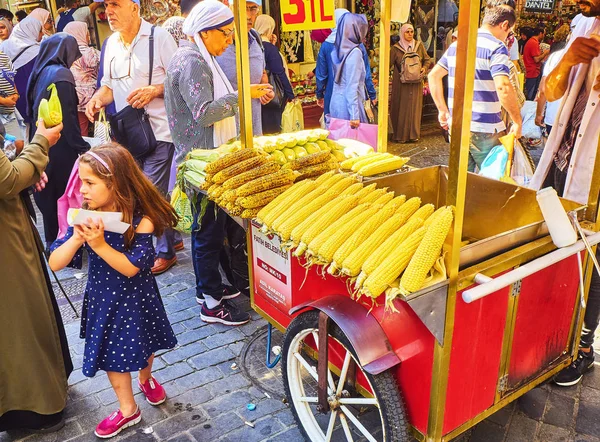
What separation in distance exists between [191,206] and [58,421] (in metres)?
1.71

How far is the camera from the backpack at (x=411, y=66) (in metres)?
9.80

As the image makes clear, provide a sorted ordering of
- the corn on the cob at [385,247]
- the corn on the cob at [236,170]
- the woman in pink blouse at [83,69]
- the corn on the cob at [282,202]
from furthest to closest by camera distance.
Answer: the woman in pink blouse at [83,69] → the corn on the cob at [236,170] → the corn on the cob at [282,202] → the corn on the cob at [385,247]

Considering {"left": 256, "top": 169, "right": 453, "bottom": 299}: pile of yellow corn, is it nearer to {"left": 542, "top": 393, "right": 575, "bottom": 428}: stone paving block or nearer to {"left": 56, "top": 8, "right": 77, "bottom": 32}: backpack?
{"left": 542, "top": 393, "right": 575, "bottom": 428}: stone paving block

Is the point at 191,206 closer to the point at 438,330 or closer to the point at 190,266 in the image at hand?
the point at 190,266

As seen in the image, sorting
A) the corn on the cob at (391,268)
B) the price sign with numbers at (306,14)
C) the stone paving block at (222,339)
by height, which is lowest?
the stone paving block at (222,339)

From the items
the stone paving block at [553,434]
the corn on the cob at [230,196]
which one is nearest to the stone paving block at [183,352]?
the corn on the cob at [230,196]

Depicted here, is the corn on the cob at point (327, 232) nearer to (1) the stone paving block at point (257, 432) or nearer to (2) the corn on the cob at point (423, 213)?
(2) the corn on the cob at point (423, 213)

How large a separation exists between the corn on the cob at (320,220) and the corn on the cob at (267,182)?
1.49ft

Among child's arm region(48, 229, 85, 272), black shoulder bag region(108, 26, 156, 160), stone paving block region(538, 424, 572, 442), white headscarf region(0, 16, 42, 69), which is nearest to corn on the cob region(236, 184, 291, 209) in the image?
child's arm region(48, 229, 85, 272)

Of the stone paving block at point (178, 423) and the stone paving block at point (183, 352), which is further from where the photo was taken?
the stone paving block at point (183, 352)

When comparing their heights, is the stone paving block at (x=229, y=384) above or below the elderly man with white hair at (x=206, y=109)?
below

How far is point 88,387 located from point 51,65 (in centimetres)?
299

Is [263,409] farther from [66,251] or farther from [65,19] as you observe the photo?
[65,19]

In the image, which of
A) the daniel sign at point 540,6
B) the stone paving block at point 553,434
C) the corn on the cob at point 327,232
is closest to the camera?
the corn on the cob at point 327,232
